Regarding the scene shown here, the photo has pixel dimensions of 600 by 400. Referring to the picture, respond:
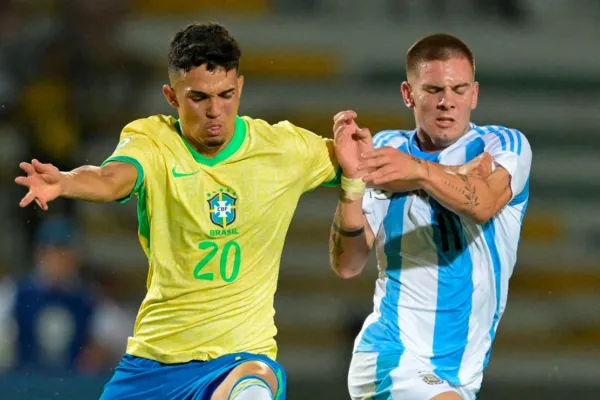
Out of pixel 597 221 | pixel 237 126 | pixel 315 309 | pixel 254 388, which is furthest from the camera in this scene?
pixel 597 221

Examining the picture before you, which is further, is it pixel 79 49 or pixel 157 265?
pixel 79 49

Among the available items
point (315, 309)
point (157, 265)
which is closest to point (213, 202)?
point (157, 265)

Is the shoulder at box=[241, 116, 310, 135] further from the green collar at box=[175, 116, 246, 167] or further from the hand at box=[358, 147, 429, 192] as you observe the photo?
the hand at box=[358, 147, 429, 192]

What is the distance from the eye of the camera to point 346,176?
4.20 metres

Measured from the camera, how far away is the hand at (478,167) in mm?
4102

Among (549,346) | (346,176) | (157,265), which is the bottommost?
(549,346)

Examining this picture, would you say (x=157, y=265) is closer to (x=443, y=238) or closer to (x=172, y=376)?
(x=172, y=376)

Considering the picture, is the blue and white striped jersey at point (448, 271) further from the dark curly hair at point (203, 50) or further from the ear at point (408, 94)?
the dark curly hair at point (203, 50)

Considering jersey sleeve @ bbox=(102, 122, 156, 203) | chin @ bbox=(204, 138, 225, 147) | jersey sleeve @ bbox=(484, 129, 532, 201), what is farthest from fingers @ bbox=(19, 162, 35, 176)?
jersey sleeve @ bbox=(484, 129, 532, 201)

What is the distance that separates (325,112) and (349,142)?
15.1 feet

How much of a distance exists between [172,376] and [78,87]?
512 centimetres

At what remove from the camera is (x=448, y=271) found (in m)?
4.25

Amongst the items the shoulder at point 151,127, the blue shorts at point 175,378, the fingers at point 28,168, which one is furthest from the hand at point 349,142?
the fingers at point 28,168

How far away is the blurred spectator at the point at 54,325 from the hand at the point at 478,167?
3.45 meters
